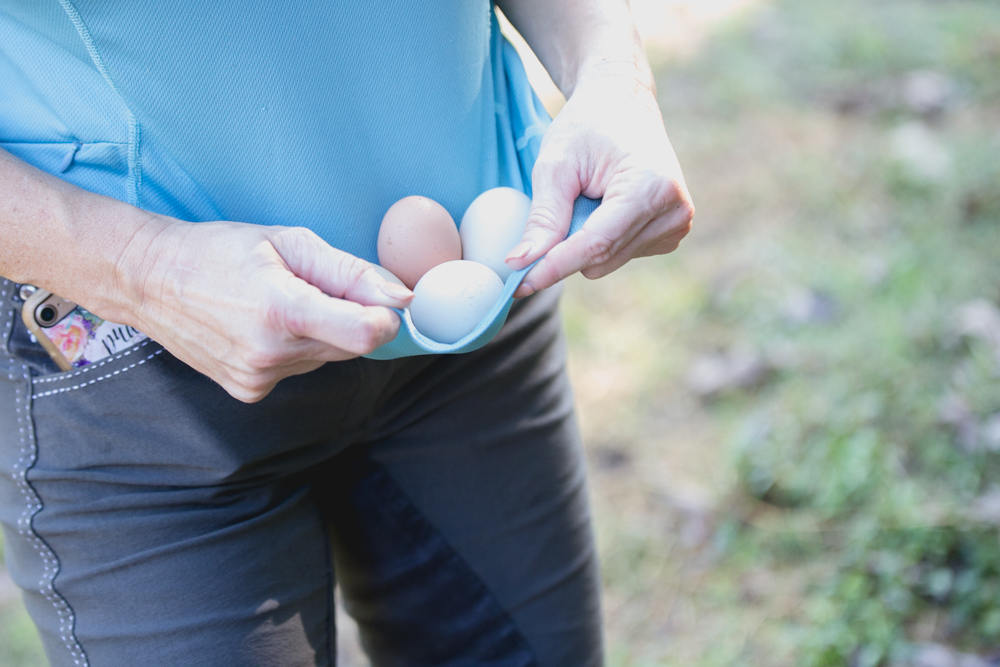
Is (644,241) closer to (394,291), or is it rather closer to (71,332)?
(394,291)

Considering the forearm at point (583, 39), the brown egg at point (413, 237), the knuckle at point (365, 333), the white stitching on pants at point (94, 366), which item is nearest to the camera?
the knuckle at point (365, 333)

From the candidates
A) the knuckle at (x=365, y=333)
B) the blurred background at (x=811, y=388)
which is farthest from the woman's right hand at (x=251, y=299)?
the blurred background at (x=811, y=388)

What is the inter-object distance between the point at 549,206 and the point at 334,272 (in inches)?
11.6

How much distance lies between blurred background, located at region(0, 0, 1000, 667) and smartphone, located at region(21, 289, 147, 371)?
4.54ft

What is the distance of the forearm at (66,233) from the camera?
0.88 metres

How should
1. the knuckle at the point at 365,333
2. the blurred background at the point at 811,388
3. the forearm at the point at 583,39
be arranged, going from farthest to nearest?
1. the blurred background at the point at 811,388
2. the forearm at the point at 583,39
3. the knuckle at the point at 365,333

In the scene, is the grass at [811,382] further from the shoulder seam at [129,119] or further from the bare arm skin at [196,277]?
the shoulder seam at [129,119]

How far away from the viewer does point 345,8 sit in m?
0.94

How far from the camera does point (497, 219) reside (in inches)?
44.9

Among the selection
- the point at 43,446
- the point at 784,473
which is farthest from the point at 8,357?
the point at 784,473

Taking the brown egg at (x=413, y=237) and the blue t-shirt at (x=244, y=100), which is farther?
the brown egg at (x=413, y=237)

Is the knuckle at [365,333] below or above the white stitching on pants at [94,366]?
below

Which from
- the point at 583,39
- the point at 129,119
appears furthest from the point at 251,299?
the point at 583,39

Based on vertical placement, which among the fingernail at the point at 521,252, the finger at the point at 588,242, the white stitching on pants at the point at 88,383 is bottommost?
the finger at the point at 588,242
